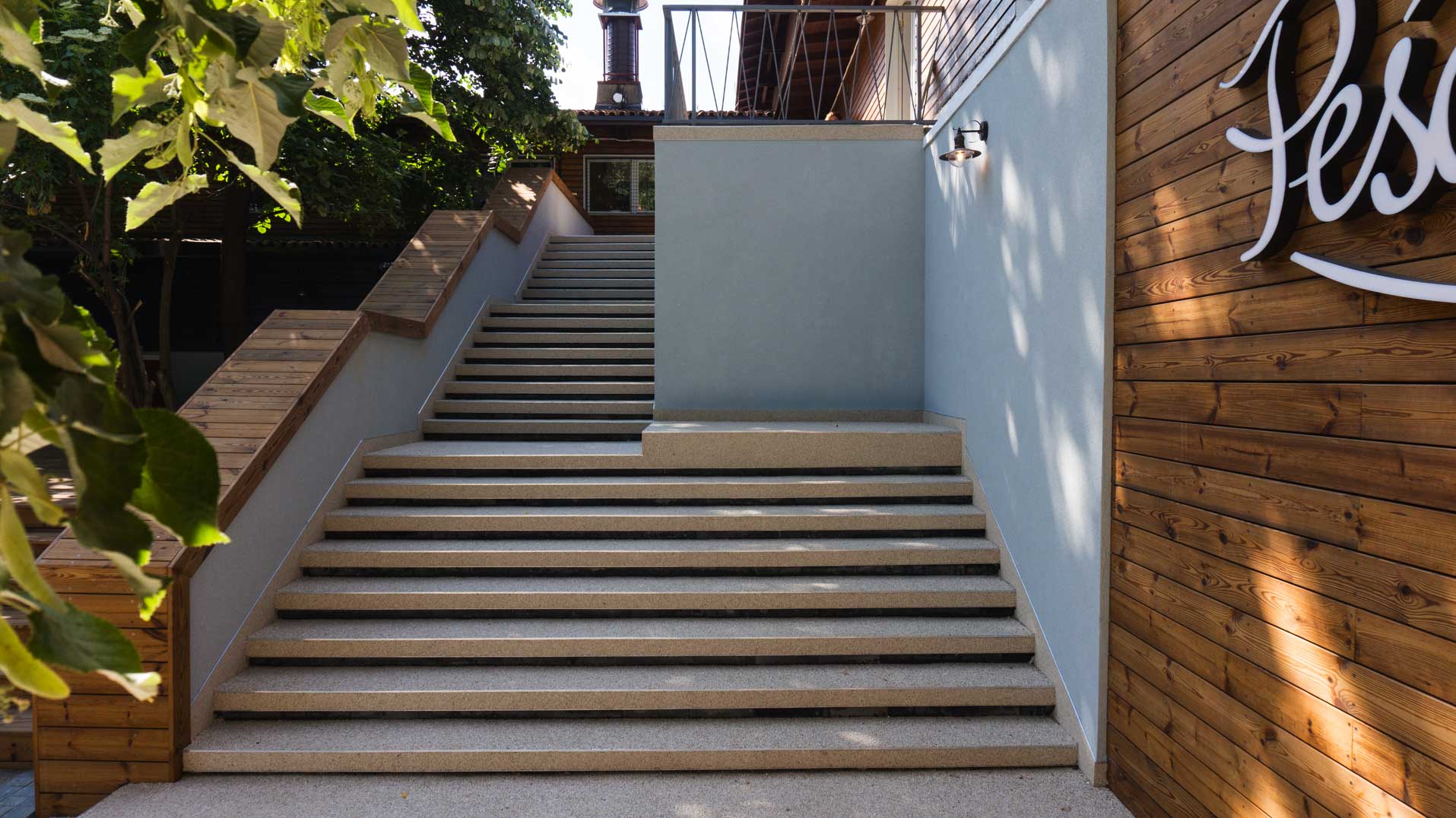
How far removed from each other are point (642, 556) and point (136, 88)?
3818mm

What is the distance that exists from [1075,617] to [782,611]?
1.39 meters

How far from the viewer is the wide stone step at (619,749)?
3400 millimetres

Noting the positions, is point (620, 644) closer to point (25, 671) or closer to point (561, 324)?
point (25, 671)

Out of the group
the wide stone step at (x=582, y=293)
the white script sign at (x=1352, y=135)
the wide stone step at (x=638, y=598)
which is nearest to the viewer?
the white script sign at (x=1352, y=135)

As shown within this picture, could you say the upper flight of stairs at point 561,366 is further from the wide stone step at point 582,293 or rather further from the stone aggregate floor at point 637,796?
the stone aggregate floor at point 637,796

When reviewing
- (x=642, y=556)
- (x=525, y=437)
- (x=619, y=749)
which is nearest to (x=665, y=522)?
(x=642, y=556)

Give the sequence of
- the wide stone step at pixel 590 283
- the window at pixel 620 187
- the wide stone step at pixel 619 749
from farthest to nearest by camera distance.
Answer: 1. the window at pixel 620 187
2. the wide stone step at pixel 590 283
3. the wide stone step at pixel 619 749

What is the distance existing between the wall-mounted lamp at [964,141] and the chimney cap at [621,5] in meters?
18.3

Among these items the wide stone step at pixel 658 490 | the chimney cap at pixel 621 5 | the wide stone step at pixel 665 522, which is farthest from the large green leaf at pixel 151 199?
the chimney cap at pixel 621 5

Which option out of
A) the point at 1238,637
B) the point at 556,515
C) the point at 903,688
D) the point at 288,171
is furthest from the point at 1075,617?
the point at 288,171

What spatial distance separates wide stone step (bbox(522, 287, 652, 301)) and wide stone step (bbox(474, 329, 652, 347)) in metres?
1.03

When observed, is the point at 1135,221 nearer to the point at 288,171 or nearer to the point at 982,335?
the point at 982,335

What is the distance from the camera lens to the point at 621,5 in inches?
827

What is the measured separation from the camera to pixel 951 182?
5.47 m
